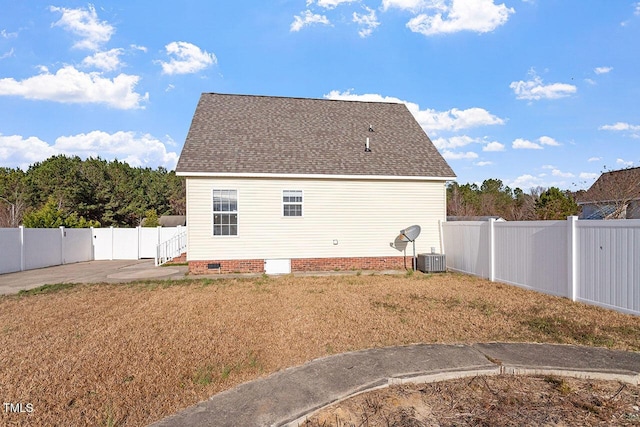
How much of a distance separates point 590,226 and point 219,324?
7819mm

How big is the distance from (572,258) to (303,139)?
10.0m

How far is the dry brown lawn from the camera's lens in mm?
3582

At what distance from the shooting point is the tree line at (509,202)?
20.6 metres

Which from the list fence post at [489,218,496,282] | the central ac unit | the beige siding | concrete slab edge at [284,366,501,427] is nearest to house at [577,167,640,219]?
the central ac unit

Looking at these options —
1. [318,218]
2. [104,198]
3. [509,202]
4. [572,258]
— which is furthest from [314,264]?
[509,202]

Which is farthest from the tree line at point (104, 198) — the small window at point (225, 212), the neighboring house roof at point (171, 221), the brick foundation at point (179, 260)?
the small window at point (225, 212)

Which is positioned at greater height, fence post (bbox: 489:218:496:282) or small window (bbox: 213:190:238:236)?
small window (bbox: 213:190:238:236)

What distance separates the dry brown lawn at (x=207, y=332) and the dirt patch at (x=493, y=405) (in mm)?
1207

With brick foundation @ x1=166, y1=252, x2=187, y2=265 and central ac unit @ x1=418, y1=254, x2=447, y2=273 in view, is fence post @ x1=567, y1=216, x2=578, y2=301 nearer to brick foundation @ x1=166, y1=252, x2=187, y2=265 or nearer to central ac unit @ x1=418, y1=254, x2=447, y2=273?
central ac unit @ x1=418, y1=254, x2=447, y2=273

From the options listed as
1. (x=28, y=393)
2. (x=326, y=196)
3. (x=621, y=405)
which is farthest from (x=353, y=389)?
(x=326, y=196)

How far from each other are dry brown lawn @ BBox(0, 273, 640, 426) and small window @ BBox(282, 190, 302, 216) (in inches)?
139

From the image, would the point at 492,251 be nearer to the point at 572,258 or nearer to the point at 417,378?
the point at 572,258

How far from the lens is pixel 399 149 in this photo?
14320mm

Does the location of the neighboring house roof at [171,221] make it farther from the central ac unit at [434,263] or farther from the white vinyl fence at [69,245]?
the central ac unit at [434,263]
